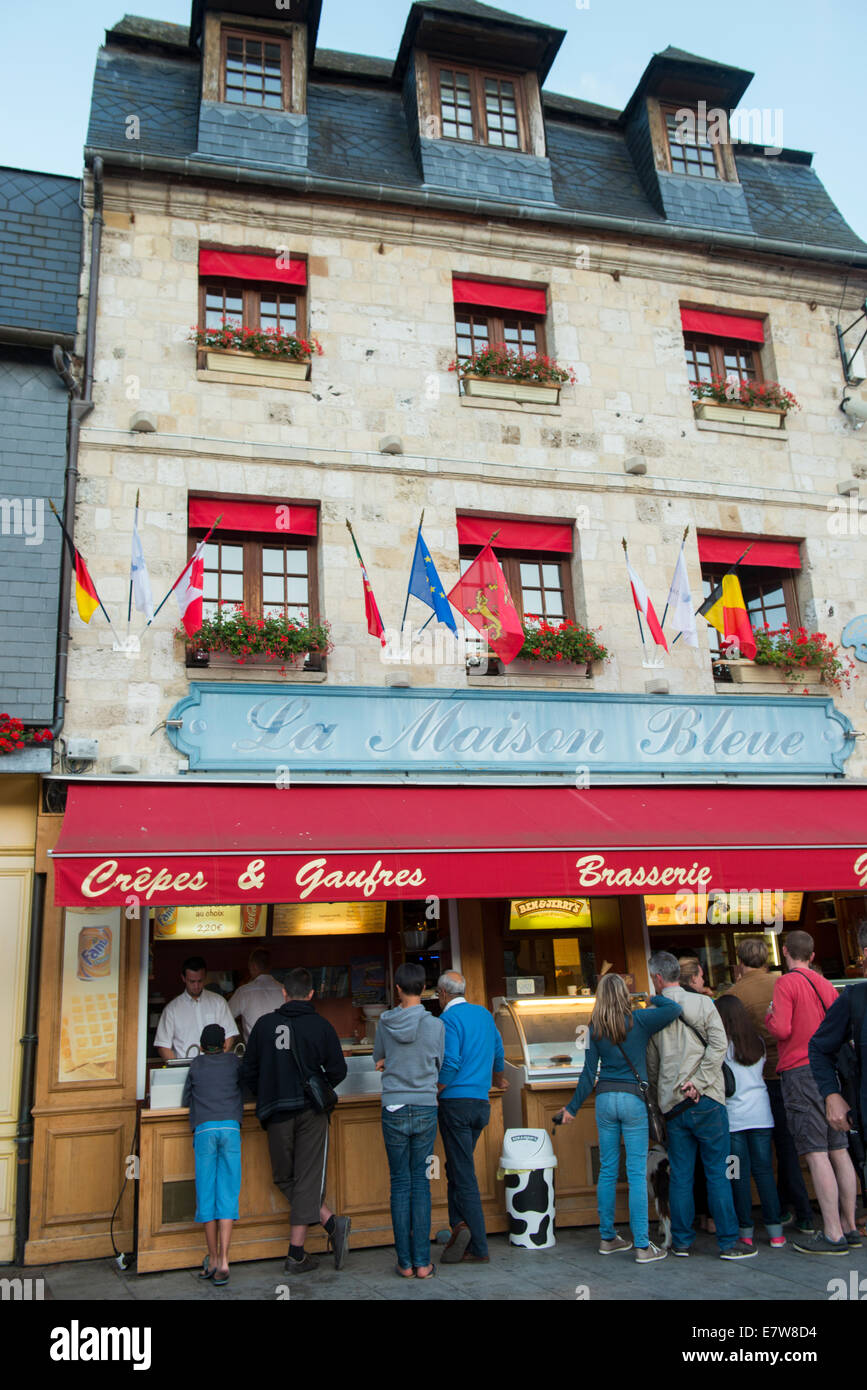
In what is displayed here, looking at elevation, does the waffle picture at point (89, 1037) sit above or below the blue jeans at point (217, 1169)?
above

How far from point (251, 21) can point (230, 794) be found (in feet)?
27.3

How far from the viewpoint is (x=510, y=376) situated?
10875 millimetres

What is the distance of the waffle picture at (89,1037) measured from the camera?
26.3 ft

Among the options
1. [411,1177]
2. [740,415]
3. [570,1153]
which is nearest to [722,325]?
[740,415]

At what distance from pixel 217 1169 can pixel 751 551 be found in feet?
26.4

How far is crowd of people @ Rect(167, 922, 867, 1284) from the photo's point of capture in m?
6.70

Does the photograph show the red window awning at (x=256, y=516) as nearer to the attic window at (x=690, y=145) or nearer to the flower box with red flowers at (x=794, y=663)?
the flower box with red flowers at (x=794, y=663)

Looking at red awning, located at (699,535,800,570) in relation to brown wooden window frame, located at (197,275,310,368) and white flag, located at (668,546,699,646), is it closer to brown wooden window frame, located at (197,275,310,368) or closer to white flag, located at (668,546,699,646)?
white flag, located at (668,546,699,646)

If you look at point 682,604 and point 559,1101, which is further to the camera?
point 682,604

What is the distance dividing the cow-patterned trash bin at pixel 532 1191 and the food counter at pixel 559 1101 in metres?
0.50

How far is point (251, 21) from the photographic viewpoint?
36.9 feet

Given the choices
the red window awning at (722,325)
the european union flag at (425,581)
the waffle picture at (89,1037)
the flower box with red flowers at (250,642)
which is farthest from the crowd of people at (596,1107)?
the red window awning at (722,325)

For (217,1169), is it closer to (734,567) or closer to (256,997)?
(256,997)

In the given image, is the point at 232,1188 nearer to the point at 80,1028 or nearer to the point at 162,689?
the point at 80,1028
